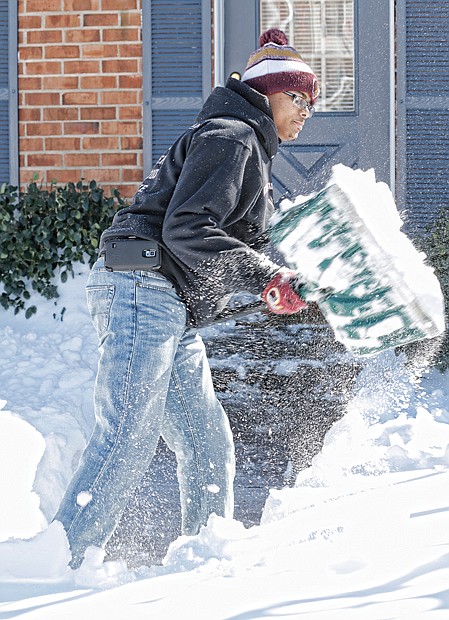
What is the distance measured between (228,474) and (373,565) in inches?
29.9

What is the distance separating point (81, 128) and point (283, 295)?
4582 mm

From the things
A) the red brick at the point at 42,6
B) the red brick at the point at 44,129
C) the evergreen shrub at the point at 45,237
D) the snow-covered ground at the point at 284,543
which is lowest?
Result: the snow-covered ground at the point at 284,543

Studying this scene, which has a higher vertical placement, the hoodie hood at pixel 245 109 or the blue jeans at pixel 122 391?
the hoodie hood at pixel 245 109

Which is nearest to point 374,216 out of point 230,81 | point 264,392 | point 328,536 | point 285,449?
point 230,81

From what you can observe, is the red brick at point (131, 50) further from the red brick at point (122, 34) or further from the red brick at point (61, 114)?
the red brick at point (61, 114)

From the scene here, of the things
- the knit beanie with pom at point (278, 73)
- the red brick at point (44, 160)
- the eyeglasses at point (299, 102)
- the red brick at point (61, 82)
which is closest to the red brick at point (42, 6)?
the red brick at point (61, 82)

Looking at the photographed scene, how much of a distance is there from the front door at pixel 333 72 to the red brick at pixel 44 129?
1254 mm

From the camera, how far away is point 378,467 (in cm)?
431

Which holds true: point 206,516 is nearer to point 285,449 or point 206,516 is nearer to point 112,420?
point 112,420

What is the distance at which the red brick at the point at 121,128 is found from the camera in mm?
7145

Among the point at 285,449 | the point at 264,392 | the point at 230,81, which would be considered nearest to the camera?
the point at 230,81

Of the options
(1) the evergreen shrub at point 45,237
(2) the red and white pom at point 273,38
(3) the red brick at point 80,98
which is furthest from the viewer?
(3) the red brick at point 80,98

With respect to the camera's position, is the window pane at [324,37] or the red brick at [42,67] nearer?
the red brick at [42,67]

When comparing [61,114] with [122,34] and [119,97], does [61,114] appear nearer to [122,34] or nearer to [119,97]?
[119,97]
